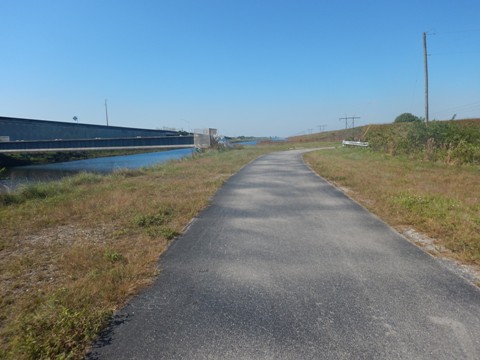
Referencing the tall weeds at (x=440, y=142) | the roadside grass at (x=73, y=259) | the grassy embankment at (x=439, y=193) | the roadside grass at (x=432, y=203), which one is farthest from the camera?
the tall weeds at (x=440, y=142)

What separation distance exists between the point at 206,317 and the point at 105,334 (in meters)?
1.02

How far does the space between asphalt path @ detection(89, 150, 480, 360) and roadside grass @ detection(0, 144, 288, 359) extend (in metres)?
0.31

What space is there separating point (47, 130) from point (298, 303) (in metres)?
82.1

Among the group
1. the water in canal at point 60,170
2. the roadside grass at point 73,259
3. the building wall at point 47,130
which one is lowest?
the water in canal at point 60,170

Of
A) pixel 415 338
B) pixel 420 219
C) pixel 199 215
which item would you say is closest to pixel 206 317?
pixel 415 338

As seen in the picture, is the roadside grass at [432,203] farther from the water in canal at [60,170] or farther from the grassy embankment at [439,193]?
the water in canal at [60,170]

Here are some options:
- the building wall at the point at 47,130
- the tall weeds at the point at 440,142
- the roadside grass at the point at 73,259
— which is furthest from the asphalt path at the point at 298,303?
the building wall at the point at 47,130

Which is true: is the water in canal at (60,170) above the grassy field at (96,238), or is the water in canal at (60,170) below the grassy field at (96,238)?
below

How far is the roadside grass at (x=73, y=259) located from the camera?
3.06 metres

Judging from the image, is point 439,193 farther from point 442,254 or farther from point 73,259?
point 73,259

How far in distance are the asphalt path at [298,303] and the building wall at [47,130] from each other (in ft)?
241

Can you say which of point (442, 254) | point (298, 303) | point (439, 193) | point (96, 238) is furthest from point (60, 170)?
point (442, 254)

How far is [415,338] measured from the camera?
9.77 feet

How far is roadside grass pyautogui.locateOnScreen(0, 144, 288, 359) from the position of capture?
306 cm
